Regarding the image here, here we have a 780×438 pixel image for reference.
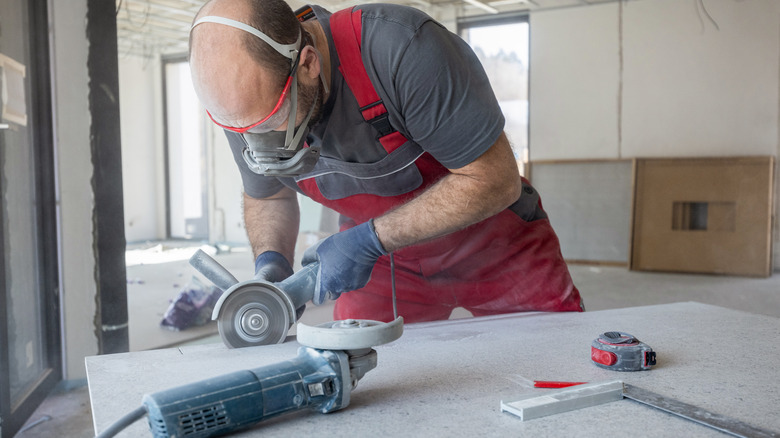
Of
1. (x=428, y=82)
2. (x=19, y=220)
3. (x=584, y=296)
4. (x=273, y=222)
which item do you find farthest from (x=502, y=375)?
(x=584, y=296)

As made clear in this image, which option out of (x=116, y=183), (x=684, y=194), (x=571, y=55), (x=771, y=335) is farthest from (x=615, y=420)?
(x=571, y=55)

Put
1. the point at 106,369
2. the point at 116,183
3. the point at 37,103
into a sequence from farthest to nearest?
the point at 116,183 → the point at 37,103 → the point at 106,369

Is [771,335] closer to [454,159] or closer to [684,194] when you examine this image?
[454,159]

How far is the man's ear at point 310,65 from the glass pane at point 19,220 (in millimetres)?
1538

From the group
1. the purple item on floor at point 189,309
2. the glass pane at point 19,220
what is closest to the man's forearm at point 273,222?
the glass pane at point 19,220

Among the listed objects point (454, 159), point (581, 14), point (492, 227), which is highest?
point (581, 14)

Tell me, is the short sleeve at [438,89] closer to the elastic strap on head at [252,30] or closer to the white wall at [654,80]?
the elastic strap on head at [252,30]

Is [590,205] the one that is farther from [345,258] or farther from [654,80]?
[345,258]

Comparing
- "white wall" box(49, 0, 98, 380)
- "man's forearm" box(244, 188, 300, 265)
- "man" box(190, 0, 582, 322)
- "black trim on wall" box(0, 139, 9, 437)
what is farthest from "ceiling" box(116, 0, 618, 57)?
"man" box(190, 0, 582, 322)

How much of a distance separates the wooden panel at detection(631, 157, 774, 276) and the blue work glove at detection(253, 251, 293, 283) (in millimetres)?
5153

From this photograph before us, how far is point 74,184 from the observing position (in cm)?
265

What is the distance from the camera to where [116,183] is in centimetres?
274

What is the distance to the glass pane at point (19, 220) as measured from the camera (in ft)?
7.27

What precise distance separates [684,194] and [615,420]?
18.4ft
